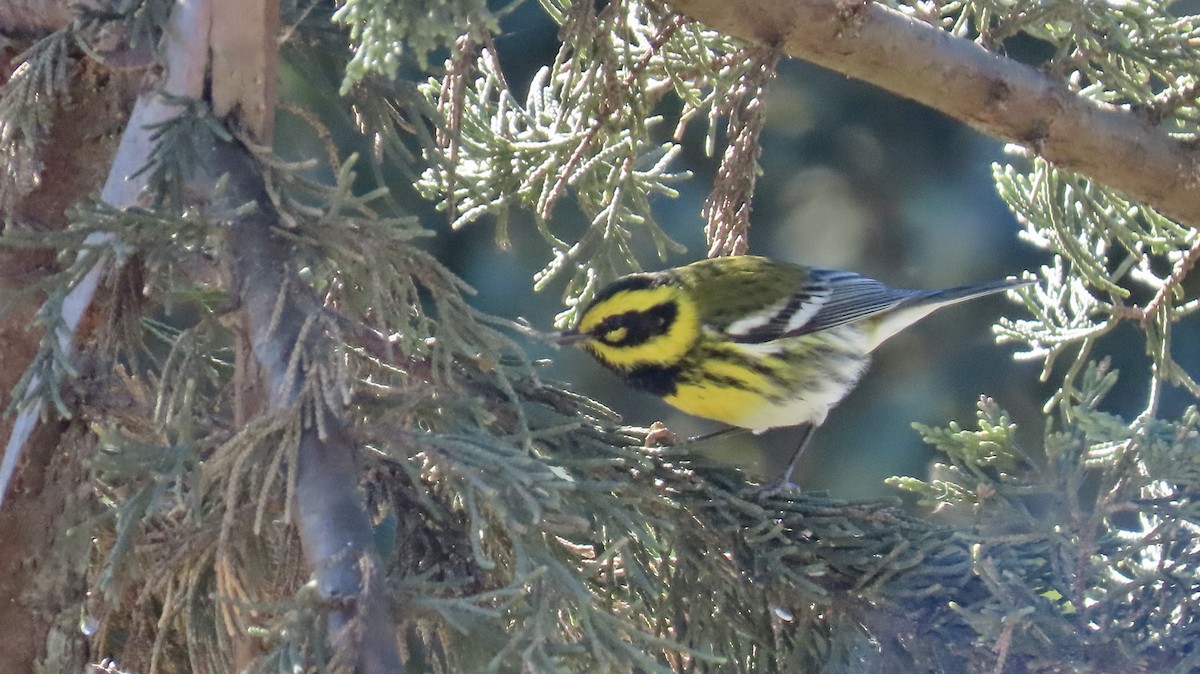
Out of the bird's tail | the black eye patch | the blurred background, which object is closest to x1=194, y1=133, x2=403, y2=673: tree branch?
the black eye patch

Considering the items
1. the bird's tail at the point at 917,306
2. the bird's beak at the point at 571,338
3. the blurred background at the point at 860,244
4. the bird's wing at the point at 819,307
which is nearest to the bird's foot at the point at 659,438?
the bird's beak at the point at 571,338

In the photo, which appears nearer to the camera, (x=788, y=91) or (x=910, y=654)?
(x=910, y=654)

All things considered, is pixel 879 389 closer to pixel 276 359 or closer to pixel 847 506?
pixel 847 506

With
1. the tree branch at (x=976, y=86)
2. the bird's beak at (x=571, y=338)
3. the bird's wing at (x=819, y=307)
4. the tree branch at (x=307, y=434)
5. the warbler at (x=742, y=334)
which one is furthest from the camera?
the bird's wing at (x=819, y=307)

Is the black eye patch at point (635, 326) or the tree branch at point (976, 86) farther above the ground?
the tree branch at point (976, 86)

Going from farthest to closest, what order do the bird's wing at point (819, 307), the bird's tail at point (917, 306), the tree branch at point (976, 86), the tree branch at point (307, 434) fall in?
the bird's tail at point (917, 306) < the bird's wing at point (819, 307) < the tree branch at point (976, 86) < the tree branch at point (307, 434)

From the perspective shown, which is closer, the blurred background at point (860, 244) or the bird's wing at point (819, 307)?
the bird's wing at point (819, 307)

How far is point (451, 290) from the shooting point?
3.30ft

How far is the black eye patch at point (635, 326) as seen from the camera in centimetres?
160

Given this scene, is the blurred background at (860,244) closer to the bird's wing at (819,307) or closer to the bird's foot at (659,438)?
the bird's wing at (819,307)

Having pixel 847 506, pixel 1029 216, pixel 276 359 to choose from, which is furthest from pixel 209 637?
pixel 1029 216

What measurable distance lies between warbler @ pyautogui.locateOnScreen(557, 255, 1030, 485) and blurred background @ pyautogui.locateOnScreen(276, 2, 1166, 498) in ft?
3.86

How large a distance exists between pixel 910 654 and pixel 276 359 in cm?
64

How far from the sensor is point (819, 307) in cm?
A: 201
